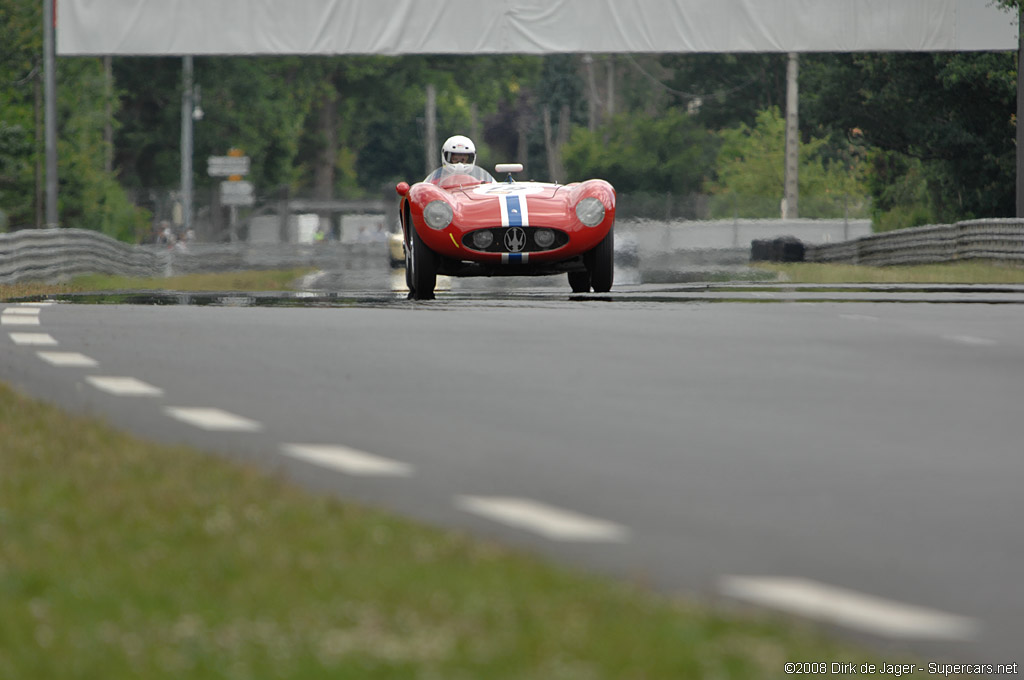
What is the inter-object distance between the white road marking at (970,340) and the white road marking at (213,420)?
5.72m

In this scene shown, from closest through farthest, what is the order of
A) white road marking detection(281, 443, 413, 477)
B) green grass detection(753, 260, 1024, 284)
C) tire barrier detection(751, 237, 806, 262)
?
white road marking detection(281, 443, 413, 477) < green grass detection(753, 260, 1024, 284) < tire barrier detection(751, 237, 806, 262)

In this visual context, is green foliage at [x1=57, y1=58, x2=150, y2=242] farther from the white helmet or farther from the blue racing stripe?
the blue racing stripe

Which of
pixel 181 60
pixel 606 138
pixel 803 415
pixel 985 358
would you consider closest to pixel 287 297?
pixel 985 358

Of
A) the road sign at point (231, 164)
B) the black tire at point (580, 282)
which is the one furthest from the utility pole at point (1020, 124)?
the road sign at point (231, 164)

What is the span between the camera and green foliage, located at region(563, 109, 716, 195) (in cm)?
8838

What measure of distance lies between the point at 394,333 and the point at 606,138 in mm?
80049

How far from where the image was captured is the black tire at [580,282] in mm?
20375

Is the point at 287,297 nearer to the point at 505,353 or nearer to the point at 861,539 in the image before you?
the point at 505,353

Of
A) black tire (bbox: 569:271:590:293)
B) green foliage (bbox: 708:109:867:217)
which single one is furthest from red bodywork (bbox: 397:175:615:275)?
green foliage (bbox: 708:109:867:217)

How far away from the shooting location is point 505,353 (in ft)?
38.4

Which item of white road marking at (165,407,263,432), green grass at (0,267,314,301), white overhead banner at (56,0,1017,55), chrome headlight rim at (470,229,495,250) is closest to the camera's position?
white road marking at (165,407,263,432)

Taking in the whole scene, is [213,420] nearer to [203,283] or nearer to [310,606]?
[310,606]

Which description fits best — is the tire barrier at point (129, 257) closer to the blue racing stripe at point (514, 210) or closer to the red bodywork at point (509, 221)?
the red bodywork at point (509, 221)

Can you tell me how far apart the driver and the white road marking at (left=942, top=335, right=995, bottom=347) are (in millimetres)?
7219
